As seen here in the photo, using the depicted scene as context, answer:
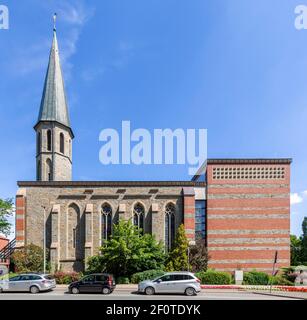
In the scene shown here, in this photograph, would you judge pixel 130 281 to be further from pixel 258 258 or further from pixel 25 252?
pixel 258 258

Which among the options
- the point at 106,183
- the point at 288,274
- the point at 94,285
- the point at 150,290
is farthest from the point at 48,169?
the point at 288,274

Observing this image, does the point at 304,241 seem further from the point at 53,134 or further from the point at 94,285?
the point at 94,285

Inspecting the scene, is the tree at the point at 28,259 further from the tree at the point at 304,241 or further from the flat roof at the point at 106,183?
the tree at the point at 304,241

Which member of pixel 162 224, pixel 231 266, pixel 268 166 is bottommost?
pixel 231 266

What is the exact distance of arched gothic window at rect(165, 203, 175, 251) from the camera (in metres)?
37.7

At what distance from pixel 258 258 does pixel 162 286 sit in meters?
21.1

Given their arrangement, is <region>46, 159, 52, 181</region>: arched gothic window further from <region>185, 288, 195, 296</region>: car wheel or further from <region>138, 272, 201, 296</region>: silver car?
<region>185, 288, 195, 296</region>: car wheel

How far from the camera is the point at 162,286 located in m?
20.0

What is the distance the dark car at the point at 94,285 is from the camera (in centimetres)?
2109

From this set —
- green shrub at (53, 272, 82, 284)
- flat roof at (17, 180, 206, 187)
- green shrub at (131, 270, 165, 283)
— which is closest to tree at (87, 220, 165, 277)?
green shrub at (131, 270, 165, 283)

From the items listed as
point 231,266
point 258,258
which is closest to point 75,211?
point 231,266

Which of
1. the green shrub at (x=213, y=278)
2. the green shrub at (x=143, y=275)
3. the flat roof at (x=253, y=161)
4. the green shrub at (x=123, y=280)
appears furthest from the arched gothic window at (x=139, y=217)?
the green shrub at (x=213, y=278)

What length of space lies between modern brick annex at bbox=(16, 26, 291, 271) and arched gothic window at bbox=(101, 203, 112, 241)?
0.12 metres
